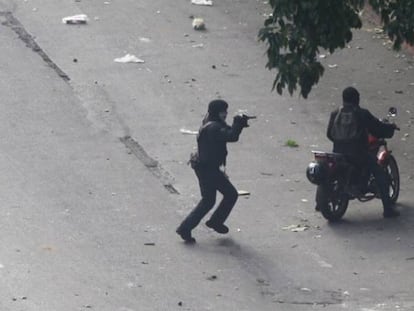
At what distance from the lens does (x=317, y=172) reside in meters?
14.4

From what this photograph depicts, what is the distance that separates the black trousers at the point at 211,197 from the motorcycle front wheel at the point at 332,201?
0.98m

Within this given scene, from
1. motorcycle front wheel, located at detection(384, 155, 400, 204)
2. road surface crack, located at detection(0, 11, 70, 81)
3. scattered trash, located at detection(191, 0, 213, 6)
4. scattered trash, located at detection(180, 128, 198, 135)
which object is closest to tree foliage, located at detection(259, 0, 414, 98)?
motorcycle front wheel, located at detection(384, 155, 400, 204)

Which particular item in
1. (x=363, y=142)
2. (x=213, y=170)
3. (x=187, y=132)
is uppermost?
(x=363, y=142)

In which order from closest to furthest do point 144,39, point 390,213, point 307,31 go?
1. point 307,31
2. point 390,213
3. point 144,39

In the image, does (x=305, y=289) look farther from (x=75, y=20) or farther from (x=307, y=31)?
(x=75, y=20)

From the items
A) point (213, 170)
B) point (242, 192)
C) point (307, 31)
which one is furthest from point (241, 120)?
point (242, 192)

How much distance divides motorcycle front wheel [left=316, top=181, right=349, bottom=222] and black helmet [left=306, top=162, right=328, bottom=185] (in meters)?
0.12

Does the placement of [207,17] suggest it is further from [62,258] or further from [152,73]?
[62,258]

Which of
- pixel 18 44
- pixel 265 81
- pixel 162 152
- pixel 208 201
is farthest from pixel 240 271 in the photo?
pixel 18 44

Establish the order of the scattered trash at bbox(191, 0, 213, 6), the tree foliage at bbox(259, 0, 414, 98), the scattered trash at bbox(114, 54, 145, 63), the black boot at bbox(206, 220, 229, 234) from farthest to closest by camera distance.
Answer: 1. the scattered trash at bbox(191, 0, 213, 6)
2. the scattered trash at bbox(114, 54, 145, 63)
3. the black boot at bbox(206, 220, 229, 234)
4. the tree foliage at bbox(259, 0, 414, 98)

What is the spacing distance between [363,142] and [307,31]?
221cm

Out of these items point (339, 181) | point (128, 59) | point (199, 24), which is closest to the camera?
point (339, 181)

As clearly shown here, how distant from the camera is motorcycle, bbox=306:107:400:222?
14453 mm

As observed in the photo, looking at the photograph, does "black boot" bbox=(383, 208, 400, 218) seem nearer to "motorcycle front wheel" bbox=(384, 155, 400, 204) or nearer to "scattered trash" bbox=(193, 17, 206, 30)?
"motorcycle front wheel" bbox=(384, 155, 400, 204)
